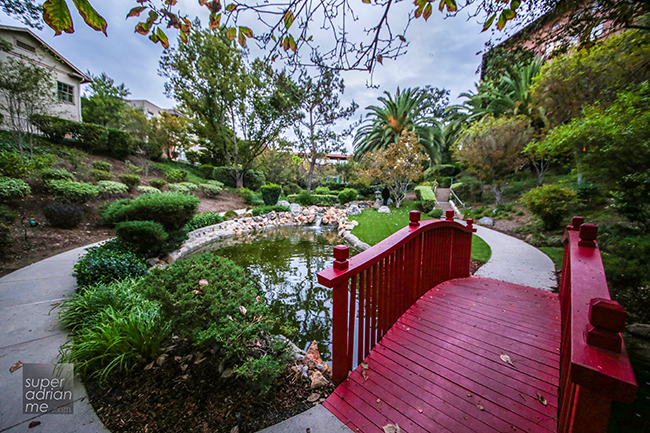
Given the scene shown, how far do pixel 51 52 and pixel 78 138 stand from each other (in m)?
4.73

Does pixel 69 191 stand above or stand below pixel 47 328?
above

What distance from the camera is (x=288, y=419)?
55.9 inches

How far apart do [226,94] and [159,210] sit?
10490mm

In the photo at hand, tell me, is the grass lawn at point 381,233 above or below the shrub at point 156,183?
below

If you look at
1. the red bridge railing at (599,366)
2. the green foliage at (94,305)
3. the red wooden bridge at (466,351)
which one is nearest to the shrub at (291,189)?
the green foliage at (94,305)

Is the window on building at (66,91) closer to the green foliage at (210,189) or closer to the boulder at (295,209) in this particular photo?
the green foliage at (210,189)

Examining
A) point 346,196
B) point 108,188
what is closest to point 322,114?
point 346,196

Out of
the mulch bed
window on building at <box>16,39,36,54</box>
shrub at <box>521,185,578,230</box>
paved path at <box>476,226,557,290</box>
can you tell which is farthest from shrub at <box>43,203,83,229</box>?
shrub at <box>521,185,578,230</box>

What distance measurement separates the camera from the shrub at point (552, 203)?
641 cm

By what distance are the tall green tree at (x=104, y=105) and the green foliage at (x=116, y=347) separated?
18177 millimetres

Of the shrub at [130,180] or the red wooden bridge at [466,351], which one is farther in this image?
the shrub at [130,180]

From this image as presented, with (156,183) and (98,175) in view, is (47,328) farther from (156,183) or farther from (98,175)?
(156,183)

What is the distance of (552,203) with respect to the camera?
6.46 metres

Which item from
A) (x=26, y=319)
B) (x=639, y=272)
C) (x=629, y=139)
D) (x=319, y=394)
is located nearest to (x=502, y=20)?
(x=319, y=394)
